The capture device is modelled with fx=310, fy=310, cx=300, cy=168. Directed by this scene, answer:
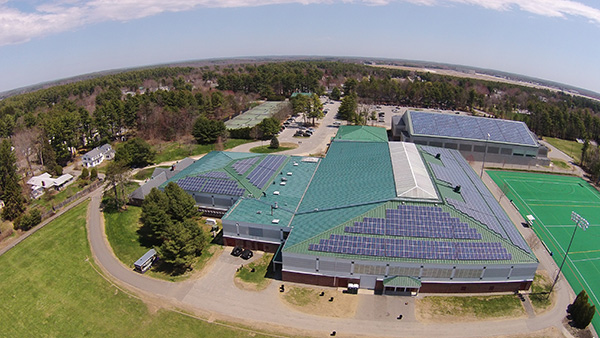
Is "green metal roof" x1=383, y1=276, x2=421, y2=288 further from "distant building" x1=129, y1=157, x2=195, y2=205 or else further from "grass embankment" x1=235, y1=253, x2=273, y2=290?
"distant building" x1=129, y1=157, x2=195, y2=205

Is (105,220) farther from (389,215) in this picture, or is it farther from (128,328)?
(389,215)

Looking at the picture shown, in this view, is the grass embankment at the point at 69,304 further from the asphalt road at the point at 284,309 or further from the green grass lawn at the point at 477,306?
the green grass lawn at the point at 477,306

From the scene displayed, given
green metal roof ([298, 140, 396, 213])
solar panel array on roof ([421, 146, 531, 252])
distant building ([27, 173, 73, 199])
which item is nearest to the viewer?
solar panel array on roof ([421, 146, 531, 252])

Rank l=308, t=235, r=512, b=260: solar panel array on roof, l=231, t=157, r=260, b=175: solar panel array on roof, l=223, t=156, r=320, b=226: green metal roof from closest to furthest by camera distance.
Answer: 1. l=308, t=235, r=512, b=260: solar panel array on roof
2. l=223, t=156, r=320, b=226: green metal roof
3. l=231, t=157, r=260, b=175: solar panel array on roof

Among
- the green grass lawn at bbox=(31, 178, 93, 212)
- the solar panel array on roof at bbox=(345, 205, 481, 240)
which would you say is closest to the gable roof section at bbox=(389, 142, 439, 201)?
the solar panel array on roof at bbox=(345, 205, 481, 240)

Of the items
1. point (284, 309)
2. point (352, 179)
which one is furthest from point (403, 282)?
point (352, 179)

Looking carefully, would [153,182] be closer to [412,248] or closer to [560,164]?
[412,248]

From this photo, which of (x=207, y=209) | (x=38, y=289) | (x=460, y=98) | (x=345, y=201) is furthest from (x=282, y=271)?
(x=460, y=98)
